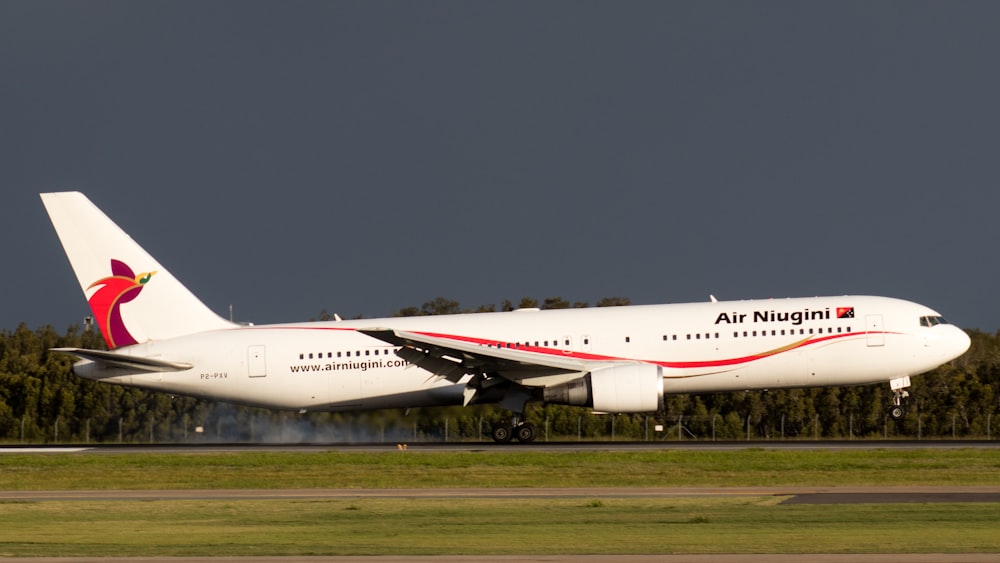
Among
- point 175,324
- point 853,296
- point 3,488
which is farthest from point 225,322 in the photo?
point 853,296

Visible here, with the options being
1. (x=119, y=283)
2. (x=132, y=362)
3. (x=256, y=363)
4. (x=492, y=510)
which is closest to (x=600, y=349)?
(x=256, y=363)

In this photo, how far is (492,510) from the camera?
74.9ft

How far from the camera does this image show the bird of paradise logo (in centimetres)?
4072

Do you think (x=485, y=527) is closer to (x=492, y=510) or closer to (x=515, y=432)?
(x=492, y=510)

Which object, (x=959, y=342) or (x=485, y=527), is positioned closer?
(x=485, y=527)

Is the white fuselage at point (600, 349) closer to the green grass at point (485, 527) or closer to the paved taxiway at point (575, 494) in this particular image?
the paved taxiway at point (575, 494)

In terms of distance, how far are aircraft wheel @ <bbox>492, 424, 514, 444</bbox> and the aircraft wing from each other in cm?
174

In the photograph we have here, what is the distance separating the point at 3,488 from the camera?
1155 inches

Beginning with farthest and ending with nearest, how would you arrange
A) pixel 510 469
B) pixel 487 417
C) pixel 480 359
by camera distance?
pixel 487 417 < pixel 480 359 < pixel 510 469

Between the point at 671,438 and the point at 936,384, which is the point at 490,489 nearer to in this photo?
the point at 671,438

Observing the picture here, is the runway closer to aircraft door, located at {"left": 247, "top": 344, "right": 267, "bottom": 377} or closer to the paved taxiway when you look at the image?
the paved taxiway

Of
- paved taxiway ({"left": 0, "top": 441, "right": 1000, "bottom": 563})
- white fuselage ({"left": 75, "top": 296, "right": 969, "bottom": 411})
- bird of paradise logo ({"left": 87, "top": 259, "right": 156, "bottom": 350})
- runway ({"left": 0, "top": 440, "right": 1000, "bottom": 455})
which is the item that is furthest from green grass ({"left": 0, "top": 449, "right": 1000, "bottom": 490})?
bird of paradise logo ({"left": 87, "top": 259, "right": 156, "bottom": 350})

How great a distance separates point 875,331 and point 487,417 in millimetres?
13259

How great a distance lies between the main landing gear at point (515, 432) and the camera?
38344 mm
